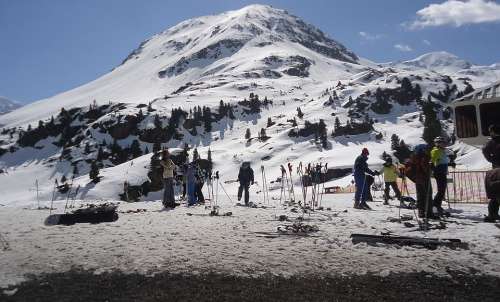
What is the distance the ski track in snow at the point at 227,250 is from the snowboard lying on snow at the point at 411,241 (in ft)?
0.58

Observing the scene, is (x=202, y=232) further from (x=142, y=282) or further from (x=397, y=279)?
(x=397, y=279)

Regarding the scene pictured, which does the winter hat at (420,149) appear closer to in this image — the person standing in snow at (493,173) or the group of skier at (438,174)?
the group of skier at (438,174)

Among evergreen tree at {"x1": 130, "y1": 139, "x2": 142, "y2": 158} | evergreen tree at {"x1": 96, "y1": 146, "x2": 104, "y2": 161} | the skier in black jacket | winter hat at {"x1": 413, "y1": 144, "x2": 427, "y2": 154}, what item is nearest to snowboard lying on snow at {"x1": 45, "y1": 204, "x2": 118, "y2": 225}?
winter hat at {"x1": 413, "y1": 144, "x2": 427, "y2": 154}

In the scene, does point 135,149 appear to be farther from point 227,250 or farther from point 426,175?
point 227,250

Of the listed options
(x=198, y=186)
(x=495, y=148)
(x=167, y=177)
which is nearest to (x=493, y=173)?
(x=495, y=148)

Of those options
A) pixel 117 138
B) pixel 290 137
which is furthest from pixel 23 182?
pixel 290 137

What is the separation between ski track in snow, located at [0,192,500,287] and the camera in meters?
7.79

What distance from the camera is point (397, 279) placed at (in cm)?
732

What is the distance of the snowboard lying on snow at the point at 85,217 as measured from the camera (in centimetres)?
1223

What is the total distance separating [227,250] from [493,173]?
19.7ft

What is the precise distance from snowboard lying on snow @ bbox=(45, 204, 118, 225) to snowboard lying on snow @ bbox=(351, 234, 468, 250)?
6.97 metres

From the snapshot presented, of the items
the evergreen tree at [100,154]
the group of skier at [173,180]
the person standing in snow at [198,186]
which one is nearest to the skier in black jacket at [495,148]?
the group of skier at [173,180]

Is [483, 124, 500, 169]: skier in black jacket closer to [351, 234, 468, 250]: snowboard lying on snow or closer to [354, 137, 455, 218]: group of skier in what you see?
[354, 137, 455, 218]: group of skier

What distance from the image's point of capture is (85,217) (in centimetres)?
1240
